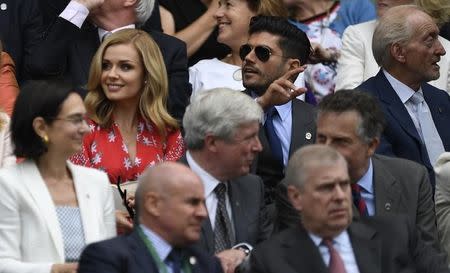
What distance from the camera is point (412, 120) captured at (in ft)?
32.4

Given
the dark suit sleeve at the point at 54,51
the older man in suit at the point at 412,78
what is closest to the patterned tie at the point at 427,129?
the older man in suit at the point at 412,78

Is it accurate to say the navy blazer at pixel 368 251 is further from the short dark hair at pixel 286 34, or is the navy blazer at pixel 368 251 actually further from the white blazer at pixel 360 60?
the white blazer at pixel 360 60

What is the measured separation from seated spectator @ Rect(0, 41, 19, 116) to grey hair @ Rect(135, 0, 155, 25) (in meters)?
0.88

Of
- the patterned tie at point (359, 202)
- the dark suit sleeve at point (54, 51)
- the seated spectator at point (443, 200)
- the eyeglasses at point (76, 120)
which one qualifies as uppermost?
the eyeglasses at point (76, 120)

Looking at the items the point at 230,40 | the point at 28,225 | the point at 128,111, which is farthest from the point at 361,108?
the point at 230,40

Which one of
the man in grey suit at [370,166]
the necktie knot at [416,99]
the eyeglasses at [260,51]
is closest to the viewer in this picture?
the man in grey suit at [370,166]

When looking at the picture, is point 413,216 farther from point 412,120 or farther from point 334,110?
point 412,120

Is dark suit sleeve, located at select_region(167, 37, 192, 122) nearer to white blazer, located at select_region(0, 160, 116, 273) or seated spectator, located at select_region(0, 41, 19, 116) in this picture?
seated spectator, located at select_region(0, 41, 19, 116)

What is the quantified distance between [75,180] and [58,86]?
0.48 metres

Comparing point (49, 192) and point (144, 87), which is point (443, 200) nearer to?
point (144, 87)

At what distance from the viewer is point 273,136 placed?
935 centimetres

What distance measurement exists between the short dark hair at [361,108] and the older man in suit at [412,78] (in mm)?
1315

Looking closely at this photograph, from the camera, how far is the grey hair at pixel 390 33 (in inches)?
397

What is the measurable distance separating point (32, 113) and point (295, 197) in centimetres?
138
